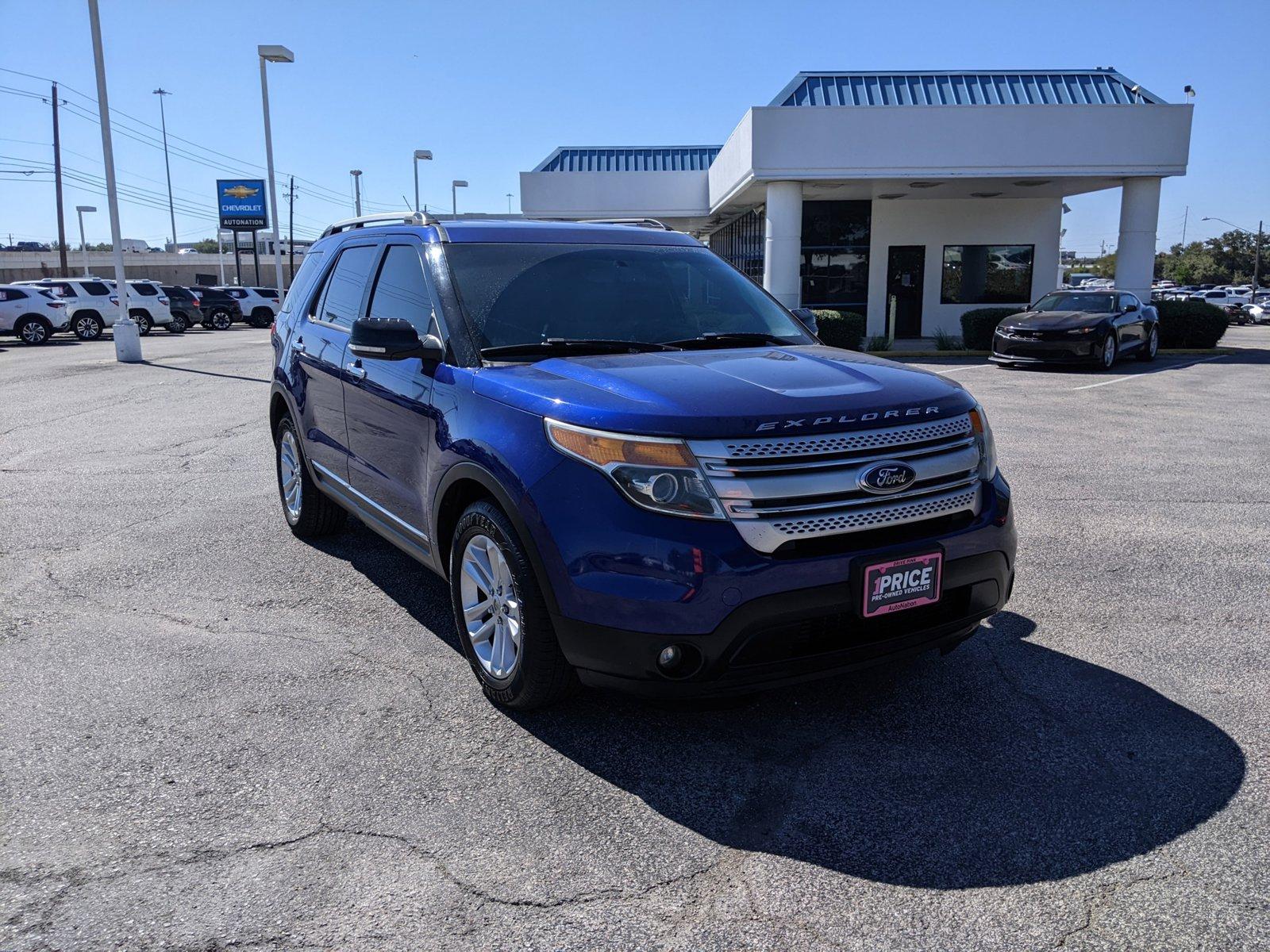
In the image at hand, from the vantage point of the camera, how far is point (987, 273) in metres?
26.5

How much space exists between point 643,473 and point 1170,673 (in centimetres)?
263

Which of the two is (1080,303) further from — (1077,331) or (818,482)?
(818,482)

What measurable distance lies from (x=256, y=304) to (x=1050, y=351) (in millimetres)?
34243

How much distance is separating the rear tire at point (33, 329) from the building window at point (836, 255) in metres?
21.4

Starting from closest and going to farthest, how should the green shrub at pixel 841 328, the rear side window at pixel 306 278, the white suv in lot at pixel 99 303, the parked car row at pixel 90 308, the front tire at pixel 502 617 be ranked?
the front tire at pixel 502 617 → the rear side window at pixel 306 278 → the green shrub at pixel 841 328 → the parked car row at pixel 90 308 → the white suv in lot at pixel 99 303

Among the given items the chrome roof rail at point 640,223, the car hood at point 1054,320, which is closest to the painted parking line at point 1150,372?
the car hood at point 1054,320

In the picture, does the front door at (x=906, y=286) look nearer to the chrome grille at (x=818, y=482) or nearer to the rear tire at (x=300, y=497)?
the rear tire at (x=300, y=497)

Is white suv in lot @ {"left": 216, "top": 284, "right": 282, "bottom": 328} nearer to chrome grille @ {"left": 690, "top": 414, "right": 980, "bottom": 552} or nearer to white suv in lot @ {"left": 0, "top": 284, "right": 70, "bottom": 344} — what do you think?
white suv in lot @ {"left": 0, "top": 284, "right": 70, "bottom": 344}

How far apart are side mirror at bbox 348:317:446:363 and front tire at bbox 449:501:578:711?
722 mm

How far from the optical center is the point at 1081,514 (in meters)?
6.98

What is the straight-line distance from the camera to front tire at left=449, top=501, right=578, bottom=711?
3.46m

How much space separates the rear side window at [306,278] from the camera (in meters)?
6.04

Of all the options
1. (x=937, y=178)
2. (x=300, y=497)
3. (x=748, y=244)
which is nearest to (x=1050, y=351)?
(x=937, y=178)

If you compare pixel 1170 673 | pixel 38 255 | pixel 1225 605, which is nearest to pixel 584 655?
pixel 1170 673
